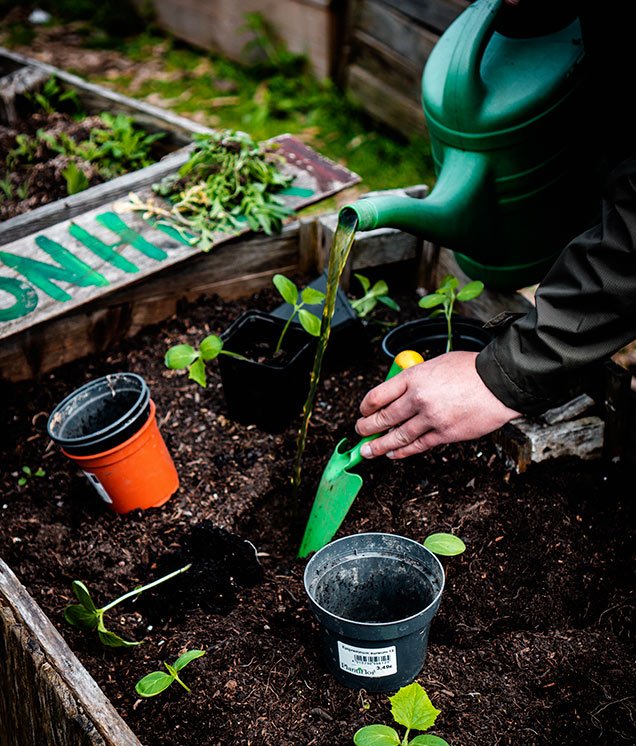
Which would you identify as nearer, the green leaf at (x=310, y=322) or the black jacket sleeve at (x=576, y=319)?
the black jacket sleeve at (x=576, y=319)

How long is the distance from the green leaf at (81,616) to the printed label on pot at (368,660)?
56cm

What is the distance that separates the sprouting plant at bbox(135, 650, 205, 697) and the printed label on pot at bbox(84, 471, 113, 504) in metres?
0.54

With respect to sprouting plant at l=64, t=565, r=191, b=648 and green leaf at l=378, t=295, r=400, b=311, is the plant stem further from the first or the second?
green leaf at l=378, t=295, r=400, b=311

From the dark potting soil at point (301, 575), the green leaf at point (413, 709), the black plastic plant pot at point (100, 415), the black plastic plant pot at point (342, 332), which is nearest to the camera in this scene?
the green leaf at point (413, 709)

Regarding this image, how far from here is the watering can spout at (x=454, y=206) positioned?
6.25ft

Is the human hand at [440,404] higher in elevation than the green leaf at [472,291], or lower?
higher

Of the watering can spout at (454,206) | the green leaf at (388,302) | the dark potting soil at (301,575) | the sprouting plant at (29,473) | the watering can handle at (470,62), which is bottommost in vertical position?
the sprouting plant at (29,473)

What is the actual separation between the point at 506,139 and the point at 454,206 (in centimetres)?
21

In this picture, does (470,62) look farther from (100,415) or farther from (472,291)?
(100,415)

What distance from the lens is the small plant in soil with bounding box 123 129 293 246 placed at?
2.55 meters

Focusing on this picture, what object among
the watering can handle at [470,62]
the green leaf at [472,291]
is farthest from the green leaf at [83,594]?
the watering can handle at [470,62]

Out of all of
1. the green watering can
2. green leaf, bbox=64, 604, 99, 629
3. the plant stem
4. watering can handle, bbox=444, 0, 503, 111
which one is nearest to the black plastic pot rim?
the plant stem

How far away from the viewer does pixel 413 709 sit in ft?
4.40

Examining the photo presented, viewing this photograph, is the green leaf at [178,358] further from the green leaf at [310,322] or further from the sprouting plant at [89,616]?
the sprouting plant at [89,616]
